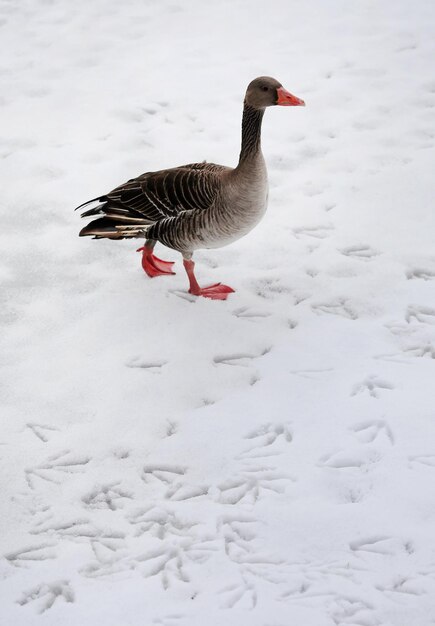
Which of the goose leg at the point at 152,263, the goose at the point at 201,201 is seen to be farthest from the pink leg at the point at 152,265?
the goose at the point at 201,201

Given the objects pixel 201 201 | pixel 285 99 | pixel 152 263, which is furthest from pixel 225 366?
pixel 285 99

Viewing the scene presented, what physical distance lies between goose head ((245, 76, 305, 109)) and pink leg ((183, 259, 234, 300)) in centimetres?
114

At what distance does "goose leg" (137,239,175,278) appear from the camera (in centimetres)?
525

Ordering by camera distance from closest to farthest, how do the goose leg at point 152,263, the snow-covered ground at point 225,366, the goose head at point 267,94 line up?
the snow-covered ground at point 225,366 → the goose head at point 267,94 → the goose leg at point 152,263

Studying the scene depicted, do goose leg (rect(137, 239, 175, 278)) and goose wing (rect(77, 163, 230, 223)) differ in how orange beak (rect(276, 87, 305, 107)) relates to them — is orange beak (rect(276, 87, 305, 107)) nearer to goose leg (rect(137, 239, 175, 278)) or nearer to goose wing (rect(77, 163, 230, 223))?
goose wing (rect(77, 163, 230, 223))

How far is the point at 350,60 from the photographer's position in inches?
334

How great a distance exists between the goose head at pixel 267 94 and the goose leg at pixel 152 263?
118cm

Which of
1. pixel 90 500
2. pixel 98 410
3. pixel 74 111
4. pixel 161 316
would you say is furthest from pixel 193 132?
pixel 90 500

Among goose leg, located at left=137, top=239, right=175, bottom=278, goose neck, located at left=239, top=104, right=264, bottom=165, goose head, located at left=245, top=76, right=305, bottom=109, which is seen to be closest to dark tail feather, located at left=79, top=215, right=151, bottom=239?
goose leg, located at left=137, top=239, right=175, bottom=278

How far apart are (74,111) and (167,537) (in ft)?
17.7

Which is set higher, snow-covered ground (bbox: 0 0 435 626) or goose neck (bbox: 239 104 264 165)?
goose neck (bbox: 239 104 264 165)

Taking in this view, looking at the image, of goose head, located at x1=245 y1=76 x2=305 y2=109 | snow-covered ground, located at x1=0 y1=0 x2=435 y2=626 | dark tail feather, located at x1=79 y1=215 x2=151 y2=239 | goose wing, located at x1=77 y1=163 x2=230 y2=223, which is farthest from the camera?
dark tail feather, located at x1=79 y1=215 x2=151 y2=239

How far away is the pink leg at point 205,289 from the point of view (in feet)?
16.7

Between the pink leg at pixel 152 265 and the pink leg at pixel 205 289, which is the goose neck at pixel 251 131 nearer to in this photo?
the pink leg at pixel 205 289
